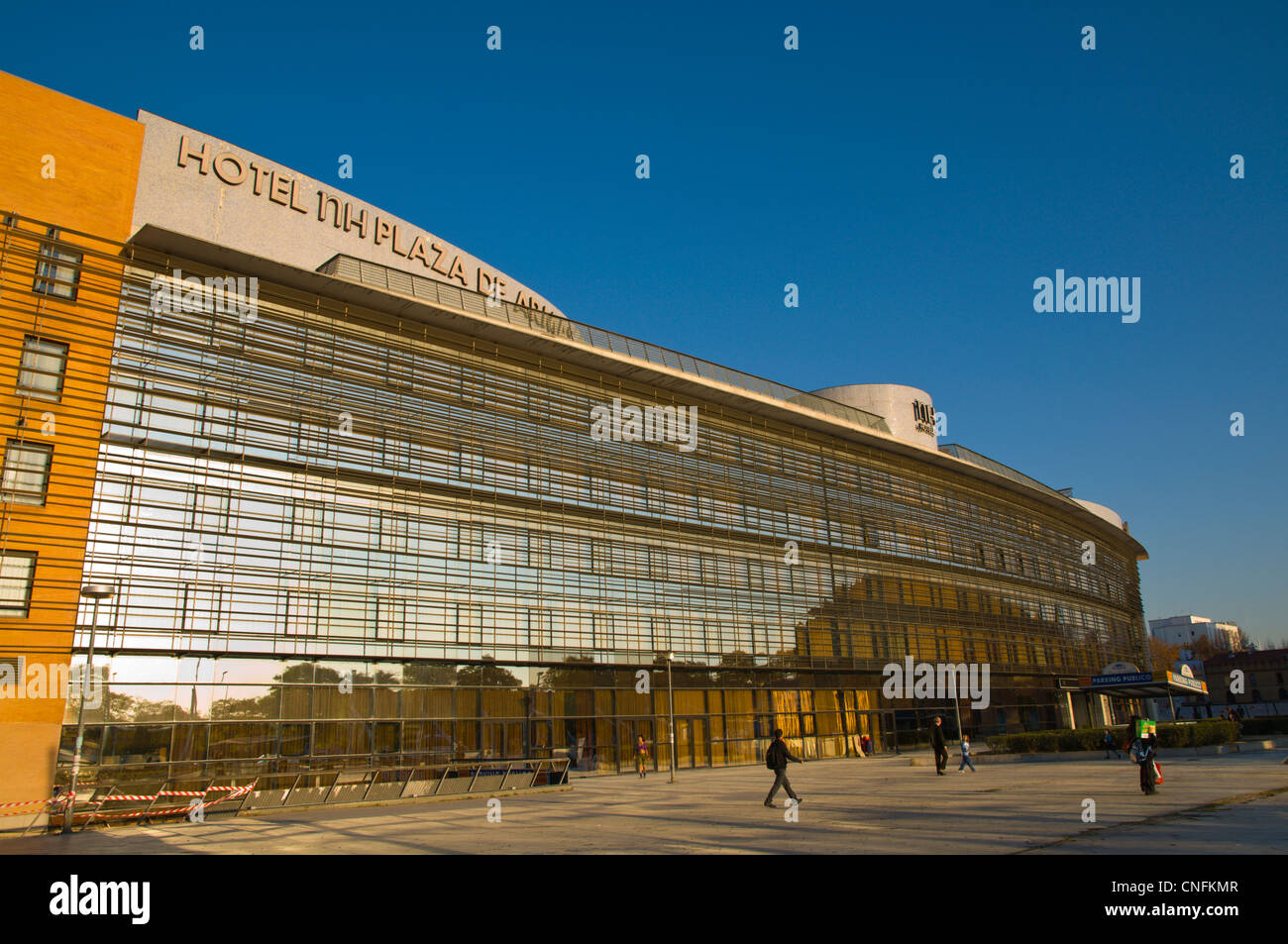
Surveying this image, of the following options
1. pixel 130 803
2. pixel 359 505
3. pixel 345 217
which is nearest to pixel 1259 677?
pixel 359 505

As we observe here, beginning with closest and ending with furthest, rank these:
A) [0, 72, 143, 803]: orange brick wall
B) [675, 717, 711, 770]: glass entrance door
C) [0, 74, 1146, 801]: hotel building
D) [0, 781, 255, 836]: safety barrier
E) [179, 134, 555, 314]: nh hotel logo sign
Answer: [0, 781, 255, 836]: safety barrier → [0, 72, 143, 803]: orange brick wall → [0, 74, 1146, 801]: hotel building → [179, 134, 555, 314]: nh hotel logo sign → [675, 717, 711, 770]: glass entrance door

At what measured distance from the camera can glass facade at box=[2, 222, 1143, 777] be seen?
2578cm

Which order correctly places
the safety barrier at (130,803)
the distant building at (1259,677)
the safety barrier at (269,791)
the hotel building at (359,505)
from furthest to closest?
the distant building at (1259,677) → the hotel building at (359,505) → the safety barrier at (269,791) → the safety barrier at (130,803)

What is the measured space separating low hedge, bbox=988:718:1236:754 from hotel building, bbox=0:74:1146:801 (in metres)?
11.3

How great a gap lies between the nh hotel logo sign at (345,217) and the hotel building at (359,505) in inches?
4.4

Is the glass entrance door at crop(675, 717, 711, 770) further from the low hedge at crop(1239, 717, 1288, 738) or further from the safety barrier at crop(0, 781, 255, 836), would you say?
the low hedge at crop(1239, 717, 1288, 738)

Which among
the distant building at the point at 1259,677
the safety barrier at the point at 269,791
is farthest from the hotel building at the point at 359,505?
the distant building at the point at 1259,677

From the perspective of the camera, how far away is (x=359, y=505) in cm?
3002

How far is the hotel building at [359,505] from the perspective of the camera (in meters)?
24.4

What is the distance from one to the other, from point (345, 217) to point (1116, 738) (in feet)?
118

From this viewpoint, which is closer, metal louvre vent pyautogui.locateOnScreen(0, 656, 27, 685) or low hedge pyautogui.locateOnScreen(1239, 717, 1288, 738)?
metal louvre vent pyautogui.locateOnScreen(0, 656, 27, 685)

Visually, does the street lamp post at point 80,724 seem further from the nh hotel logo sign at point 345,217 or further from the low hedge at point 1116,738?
the low hedge at point 1116,738

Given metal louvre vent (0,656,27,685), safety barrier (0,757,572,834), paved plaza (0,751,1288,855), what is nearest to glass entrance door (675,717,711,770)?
safety barrier (0,757,572,834)
